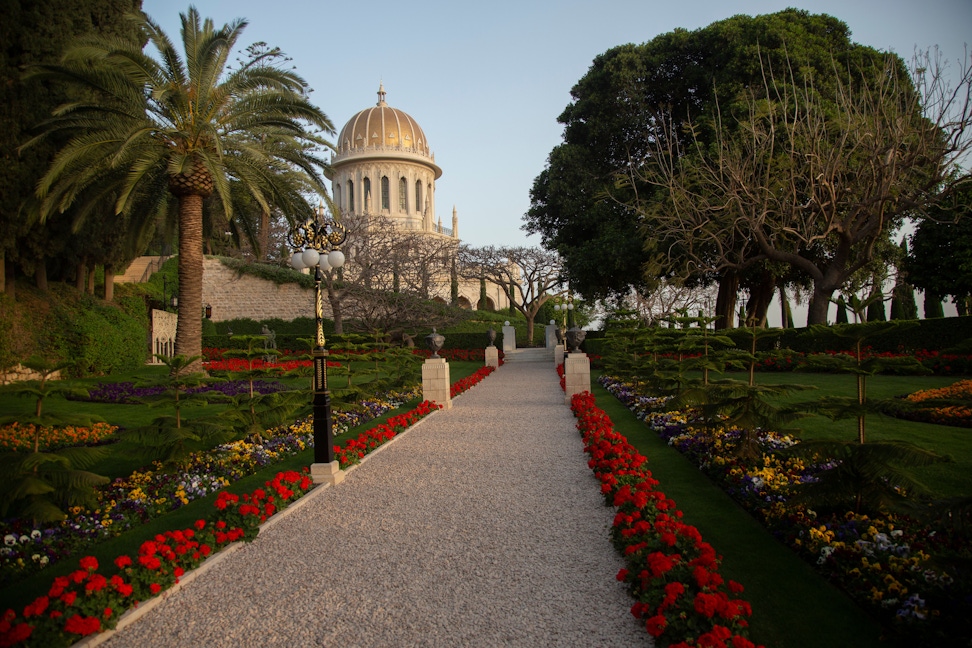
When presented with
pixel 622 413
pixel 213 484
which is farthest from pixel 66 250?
pixel 622 413

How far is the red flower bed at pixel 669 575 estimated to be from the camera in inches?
129

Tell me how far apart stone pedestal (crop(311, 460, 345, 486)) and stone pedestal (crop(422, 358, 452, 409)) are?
6.00 m

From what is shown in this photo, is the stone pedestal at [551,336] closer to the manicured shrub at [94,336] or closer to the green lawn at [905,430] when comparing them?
the green lawn at [905,430]

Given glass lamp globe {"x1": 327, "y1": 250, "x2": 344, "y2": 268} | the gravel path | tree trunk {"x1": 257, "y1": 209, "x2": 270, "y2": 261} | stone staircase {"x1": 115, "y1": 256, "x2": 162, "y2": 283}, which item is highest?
tree trunk {"x1": 257, "y1": 209, "x2": 270, "y2": 261}

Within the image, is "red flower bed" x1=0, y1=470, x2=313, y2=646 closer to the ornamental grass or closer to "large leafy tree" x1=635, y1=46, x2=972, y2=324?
the ornamental grass

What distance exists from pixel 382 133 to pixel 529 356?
30.6 meters

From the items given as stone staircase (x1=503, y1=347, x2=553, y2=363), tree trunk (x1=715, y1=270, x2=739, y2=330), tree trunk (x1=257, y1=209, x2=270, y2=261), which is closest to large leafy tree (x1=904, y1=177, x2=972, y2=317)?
tree trunk (x1=715, y1=270, x2=739, y2=330)

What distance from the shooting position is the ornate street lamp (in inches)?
293

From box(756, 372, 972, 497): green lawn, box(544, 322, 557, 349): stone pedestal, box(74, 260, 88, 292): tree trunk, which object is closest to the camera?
box(756, 372, 972, 497): green lawn

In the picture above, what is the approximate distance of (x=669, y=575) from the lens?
3.85m

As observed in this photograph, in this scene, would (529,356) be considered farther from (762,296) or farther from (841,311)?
(841,311)

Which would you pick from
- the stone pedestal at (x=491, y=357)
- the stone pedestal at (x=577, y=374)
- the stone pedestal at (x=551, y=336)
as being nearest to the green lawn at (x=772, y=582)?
the stone pedestal at (x=577, y=374)

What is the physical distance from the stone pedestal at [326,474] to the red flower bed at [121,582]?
1365 millimetres

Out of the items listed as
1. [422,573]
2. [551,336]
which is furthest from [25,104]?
[551,336]
